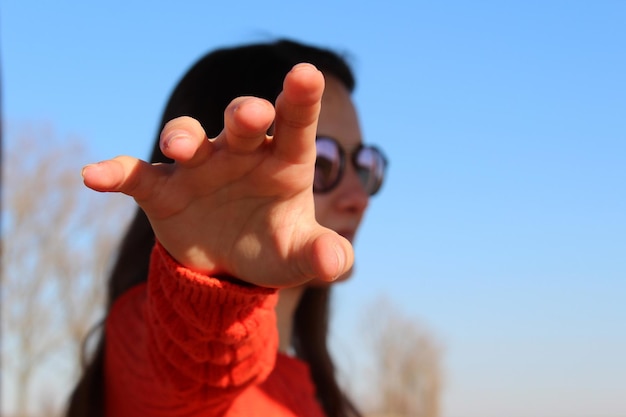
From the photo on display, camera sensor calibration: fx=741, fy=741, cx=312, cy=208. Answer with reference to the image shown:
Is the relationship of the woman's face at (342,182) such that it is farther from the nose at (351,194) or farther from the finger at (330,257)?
the finger at (330,257)

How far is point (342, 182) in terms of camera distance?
7.35ft

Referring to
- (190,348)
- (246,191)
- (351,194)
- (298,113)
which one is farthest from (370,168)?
(298,113)

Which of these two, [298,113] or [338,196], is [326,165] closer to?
[338,196]

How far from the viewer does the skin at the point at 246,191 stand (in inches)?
37.2

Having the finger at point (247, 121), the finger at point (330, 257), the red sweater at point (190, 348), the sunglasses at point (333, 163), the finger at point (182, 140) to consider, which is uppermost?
the finger at point (247, 121)

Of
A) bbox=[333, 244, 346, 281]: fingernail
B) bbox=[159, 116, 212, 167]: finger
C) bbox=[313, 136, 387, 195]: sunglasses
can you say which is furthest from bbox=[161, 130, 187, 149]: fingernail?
bbox=[313, 136, 387, 195]: sunglasses

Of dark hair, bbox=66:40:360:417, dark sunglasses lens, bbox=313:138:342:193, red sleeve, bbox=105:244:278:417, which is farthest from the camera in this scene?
dark sunglasses lens, bbox=313:138:342:193

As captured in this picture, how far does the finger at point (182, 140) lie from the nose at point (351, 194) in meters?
1.24

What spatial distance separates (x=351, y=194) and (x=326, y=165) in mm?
143

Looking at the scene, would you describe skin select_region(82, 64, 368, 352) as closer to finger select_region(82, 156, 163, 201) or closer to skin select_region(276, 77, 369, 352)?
finger select_region(82, 156, 163, 201)

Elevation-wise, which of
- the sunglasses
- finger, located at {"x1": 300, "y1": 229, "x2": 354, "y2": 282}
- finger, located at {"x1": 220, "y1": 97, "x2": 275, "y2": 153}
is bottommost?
the sunglasses

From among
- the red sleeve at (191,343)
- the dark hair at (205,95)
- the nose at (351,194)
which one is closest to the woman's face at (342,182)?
the nose at (351,194)

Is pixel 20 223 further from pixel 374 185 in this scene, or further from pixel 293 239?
pixel 293 239

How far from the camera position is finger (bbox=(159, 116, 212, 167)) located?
37.6 inches
